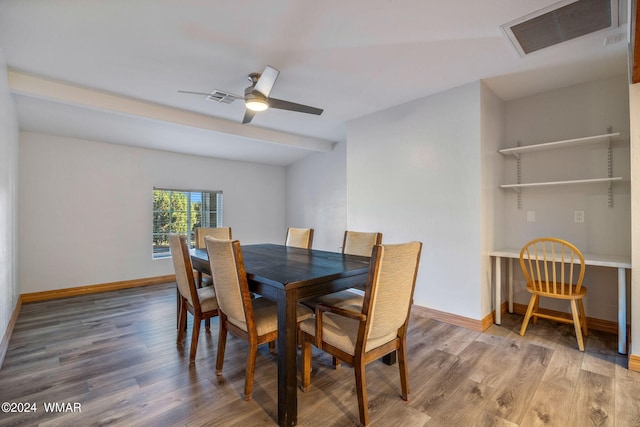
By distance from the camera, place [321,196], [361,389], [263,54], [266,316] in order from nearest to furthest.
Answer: [361,389]
[266,316]
[263,54]
[321,196]

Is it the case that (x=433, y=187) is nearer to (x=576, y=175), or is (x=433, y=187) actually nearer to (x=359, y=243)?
(x=359, y=243)

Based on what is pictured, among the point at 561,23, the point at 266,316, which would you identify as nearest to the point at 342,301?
the point at 266,316

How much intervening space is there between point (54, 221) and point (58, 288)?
36.4 inches

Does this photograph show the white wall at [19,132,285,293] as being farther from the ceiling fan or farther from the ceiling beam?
the ceiling fan

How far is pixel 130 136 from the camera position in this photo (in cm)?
429

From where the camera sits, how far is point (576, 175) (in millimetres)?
3014

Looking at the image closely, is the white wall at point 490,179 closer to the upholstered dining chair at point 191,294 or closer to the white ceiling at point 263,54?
the white ceiling at point 263,54

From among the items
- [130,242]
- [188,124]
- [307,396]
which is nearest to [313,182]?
[188,124]

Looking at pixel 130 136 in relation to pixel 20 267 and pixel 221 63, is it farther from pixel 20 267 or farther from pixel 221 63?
pixel 221 63

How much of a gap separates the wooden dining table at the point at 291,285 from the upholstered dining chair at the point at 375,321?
19 centimetres

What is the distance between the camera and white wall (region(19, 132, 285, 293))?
12.9ft

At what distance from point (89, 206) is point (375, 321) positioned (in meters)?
4.62

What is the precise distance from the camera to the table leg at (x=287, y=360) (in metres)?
1.58

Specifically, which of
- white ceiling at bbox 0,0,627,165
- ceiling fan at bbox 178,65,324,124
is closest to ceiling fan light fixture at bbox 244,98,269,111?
ceiling fan at bbox 178,65,324,124
